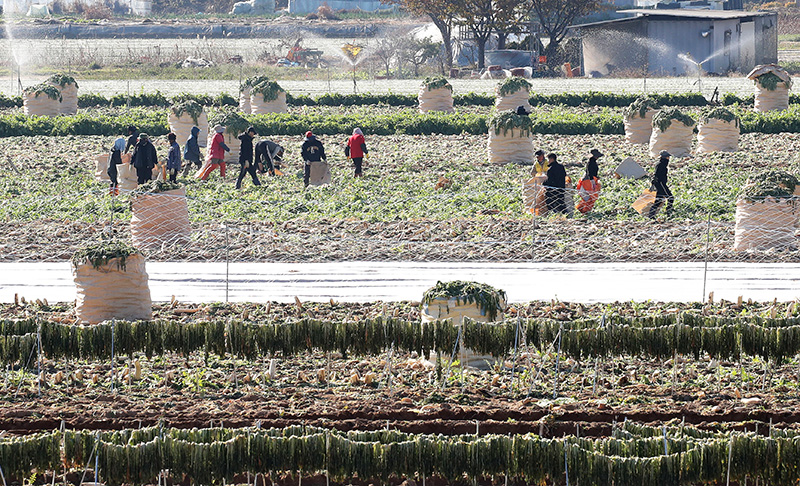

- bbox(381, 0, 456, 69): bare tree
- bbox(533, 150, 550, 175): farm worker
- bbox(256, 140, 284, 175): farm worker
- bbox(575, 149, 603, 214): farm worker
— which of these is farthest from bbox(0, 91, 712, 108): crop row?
bbox(575, 149, 603, 214): farm worker

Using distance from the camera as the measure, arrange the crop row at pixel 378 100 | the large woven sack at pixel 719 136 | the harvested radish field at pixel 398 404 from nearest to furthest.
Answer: the harvested radish field at pixel 398 404 < the large woven sack at pixel 719 136 < the crop row at pixel 378 100

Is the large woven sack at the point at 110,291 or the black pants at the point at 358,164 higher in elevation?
the black pants at the point at 358,164

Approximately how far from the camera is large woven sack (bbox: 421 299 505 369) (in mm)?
10953

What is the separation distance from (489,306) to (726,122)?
1569cm

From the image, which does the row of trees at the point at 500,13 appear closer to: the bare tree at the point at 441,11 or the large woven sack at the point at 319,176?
the bare tree at the point at 441,11

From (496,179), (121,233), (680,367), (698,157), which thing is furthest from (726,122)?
(680,367)

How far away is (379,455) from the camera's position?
8086 mm

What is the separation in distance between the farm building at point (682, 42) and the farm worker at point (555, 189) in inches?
1110

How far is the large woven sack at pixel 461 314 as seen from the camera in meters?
11.0

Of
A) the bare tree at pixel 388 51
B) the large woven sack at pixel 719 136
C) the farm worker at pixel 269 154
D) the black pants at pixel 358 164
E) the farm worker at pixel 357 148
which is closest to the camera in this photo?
the farm worker at pixel 269 154

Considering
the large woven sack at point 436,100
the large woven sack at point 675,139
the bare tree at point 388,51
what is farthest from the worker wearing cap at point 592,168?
the bare tree at point 388,51

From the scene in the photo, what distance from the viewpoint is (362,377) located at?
1076 cm

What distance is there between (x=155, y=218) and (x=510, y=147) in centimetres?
979

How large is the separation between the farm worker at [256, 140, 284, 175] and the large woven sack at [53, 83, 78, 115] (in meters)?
12.0
